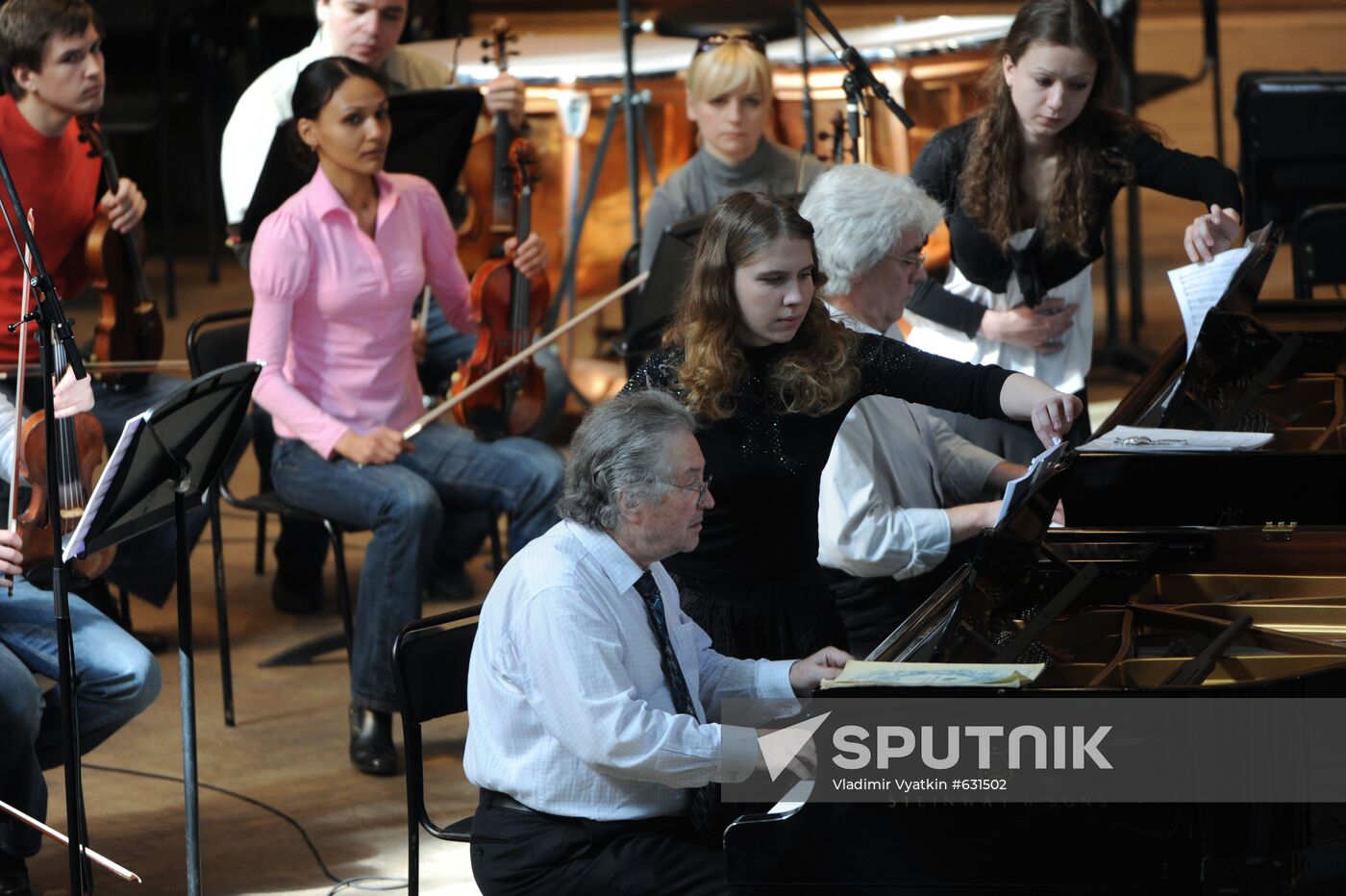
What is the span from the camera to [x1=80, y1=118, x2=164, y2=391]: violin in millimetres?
3760

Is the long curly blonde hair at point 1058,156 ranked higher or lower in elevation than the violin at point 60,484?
higher

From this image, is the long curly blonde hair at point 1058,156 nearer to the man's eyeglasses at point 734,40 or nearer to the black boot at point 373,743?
the man's eyeglasses at point 734,40

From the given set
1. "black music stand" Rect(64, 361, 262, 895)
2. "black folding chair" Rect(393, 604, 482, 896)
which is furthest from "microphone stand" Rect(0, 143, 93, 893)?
"black folding chair" Rect(393, 604, 482, 896)

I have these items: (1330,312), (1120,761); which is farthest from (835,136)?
(1120,761)

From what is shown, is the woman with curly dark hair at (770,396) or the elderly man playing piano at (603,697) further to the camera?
the woman with curly dark hair at (770,396)

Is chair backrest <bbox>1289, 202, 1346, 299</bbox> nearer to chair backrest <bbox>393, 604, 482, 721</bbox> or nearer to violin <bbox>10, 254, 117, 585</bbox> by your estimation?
chair backrest <bbox>393, 604, 482, 721</bbox>

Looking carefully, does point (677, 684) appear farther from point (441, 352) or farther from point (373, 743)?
point (441, 352)

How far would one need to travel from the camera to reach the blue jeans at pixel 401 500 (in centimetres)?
Result: 356

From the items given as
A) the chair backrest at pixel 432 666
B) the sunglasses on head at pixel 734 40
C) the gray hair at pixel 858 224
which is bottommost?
the chair backrest at pixel 432 666

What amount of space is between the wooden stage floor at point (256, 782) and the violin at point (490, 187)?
866 millimetres

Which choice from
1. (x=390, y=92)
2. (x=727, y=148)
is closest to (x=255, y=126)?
(x=390, y=92)

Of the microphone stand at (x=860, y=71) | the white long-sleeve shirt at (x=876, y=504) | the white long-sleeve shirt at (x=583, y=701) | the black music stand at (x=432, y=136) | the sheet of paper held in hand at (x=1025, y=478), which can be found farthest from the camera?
the black music stand at (x=432, y=136)

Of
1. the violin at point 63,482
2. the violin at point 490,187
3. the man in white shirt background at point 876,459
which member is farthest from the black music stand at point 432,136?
the man in white shirt background at point 876,459

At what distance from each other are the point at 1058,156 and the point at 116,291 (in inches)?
77.8
